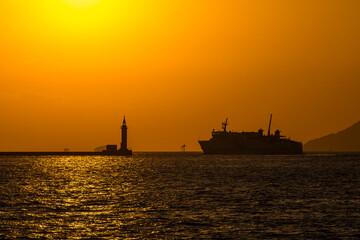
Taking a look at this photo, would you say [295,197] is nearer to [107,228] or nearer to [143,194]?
[143,194]

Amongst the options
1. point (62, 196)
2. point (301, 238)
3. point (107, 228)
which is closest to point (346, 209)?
point (301, 238)

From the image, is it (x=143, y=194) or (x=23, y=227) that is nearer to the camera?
(x=23, y=227)

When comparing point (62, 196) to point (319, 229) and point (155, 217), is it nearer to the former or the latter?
point (155, 217)

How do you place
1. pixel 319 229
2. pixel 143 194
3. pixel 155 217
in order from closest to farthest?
pixel 319 229
pixel 155 217
pixel 143 194

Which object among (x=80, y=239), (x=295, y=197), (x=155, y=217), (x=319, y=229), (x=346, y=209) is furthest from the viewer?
(x=295, y=197)

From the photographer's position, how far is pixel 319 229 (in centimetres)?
3438

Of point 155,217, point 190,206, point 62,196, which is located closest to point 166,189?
point 62,196

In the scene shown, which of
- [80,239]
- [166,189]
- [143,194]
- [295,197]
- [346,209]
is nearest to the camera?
[80,239]

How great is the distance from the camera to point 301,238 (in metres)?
31.6

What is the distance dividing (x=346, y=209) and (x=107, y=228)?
1866cm

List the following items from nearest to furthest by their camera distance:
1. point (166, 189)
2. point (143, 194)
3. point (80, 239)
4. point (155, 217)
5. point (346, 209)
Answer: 1. point (80, 239)
2. point (155, 217)
3. point (346, 209)
4. point (143, 194)
5. point (166, 189)

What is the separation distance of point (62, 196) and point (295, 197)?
21.5m

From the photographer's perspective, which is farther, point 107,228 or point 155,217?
point 155,217

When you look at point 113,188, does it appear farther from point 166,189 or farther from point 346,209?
point 346,209
